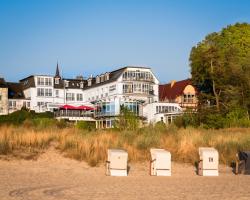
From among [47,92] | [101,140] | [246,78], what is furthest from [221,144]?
[47,92]

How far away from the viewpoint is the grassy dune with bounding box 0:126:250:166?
68.9 feet

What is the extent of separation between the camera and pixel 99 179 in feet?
55.6

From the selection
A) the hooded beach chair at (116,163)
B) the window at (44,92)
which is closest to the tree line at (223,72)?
the hooded beach chair at (116,163)

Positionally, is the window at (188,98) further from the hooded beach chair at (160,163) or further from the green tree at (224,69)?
the hooded beach chair at (160,163)

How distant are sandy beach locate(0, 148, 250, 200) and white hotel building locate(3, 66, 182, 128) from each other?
4503 cm

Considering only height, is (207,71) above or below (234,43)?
below

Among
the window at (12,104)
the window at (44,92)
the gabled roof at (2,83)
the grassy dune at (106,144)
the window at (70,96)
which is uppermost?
the gabled roof at (2,83)

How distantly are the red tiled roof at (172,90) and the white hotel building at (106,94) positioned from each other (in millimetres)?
3174

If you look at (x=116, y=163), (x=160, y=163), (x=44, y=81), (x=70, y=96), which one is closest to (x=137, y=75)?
(x=70, y=96)

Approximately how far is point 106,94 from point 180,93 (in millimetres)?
13228

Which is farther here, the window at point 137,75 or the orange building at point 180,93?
the window at point 137,75

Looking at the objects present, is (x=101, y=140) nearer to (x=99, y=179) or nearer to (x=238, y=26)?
Answer: (x=99, y=179)

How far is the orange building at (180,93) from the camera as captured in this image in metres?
72.9

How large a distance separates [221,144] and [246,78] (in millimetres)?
28803
